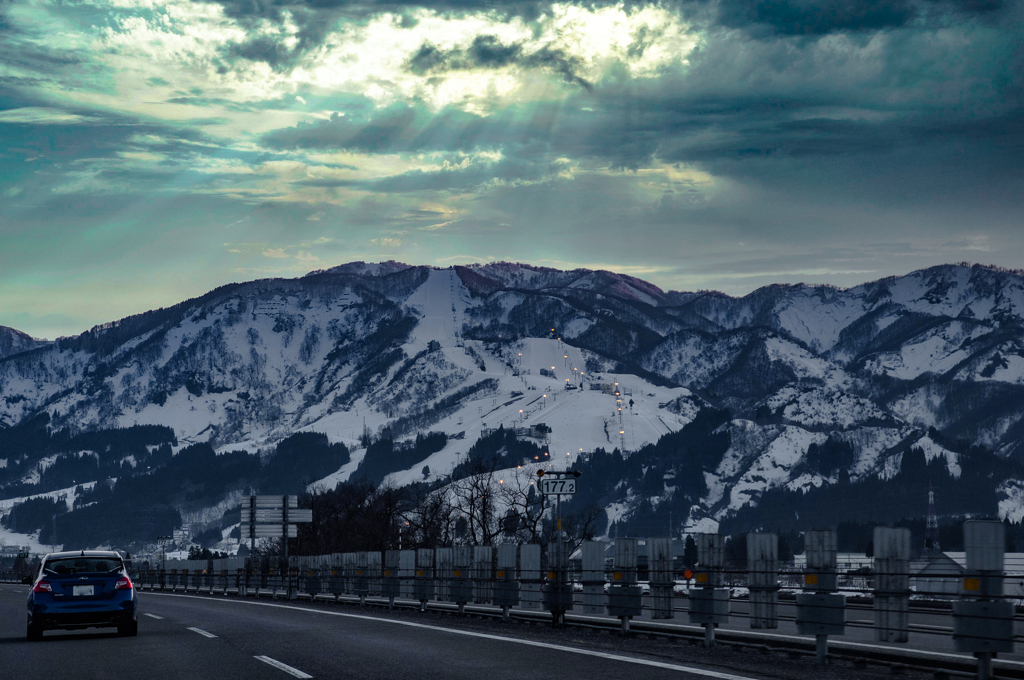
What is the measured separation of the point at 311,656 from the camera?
58.6 feet

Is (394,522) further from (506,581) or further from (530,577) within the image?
(530,577)

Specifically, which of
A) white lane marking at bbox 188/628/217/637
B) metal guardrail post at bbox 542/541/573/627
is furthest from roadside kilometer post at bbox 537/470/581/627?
white lane marking at bbox 188/628/217/637

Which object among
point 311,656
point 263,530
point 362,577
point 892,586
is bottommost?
point 362,577

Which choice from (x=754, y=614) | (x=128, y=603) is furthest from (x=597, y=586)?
(x=128, y=603)

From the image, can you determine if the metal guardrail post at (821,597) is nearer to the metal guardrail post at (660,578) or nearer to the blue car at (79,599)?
the metal guardrail post at (660,578)

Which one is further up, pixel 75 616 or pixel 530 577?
pixel 530 577

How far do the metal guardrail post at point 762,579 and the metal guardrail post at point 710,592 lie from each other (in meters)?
0.49

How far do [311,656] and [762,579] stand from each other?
7.04m

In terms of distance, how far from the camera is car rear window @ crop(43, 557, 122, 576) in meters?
23.5

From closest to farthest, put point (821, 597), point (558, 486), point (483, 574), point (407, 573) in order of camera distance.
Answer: point (821, 597) < point (558, 486) < point (483, 574) < point (407, 573)

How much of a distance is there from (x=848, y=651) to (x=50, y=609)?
14.7m

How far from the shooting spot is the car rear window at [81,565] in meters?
23.5

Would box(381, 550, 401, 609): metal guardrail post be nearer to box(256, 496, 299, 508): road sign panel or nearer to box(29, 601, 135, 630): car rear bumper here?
box(29, 601, 135, 630): car rear bumper

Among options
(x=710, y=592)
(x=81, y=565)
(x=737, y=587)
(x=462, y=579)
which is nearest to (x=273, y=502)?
(x=462, y=579)
